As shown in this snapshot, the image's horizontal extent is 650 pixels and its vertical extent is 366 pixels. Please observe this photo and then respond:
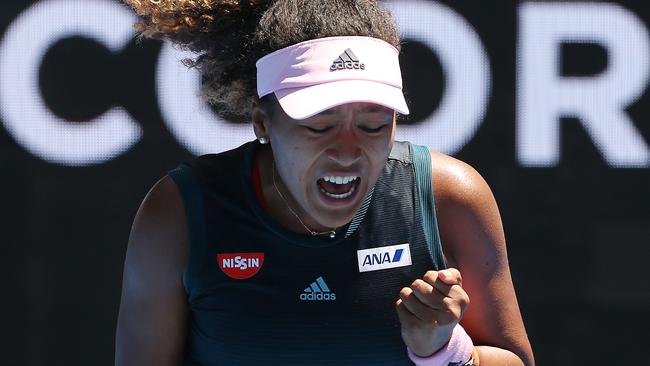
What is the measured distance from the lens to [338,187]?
1929mm

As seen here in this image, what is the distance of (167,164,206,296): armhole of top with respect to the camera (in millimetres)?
2010

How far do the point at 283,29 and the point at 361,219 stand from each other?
0.35m

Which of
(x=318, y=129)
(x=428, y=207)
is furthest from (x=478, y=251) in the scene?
(x=318, y=129)

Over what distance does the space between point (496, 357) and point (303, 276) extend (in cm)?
36

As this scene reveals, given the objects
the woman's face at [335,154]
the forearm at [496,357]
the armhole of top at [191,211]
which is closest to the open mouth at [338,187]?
the woman's face at [335,154]

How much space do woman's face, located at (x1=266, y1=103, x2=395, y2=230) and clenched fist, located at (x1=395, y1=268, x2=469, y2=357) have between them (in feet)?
0.62

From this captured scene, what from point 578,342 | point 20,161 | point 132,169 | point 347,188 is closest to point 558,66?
point 578,342

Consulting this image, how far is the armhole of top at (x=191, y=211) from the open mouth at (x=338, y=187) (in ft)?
0.75

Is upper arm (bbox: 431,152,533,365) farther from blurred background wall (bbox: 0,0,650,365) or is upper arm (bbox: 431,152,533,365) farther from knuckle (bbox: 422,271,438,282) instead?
blurred background wall (bbox: 0,0,650,365)

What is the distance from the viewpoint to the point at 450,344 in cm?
191

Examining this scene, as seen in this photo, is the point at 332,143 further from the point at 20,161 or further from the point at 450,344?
the point at 20,161

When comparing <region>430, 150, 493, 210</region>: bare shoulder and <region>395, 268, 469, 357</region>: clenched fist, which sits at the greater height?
<region>430, 150, 493, 210</region>: bare shoulder

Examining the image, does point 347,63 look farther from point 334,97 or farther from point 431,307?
point 431,307

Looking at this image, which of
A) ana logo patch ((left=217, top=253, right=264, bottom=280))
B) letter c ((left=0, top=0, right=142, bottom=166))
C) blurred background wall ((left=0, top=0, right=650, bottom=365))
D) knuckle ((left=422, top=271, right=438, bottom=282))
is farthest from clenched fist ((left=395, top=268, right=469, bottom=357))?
letter c ((left=0, top=0, right=142, bottom=166))
